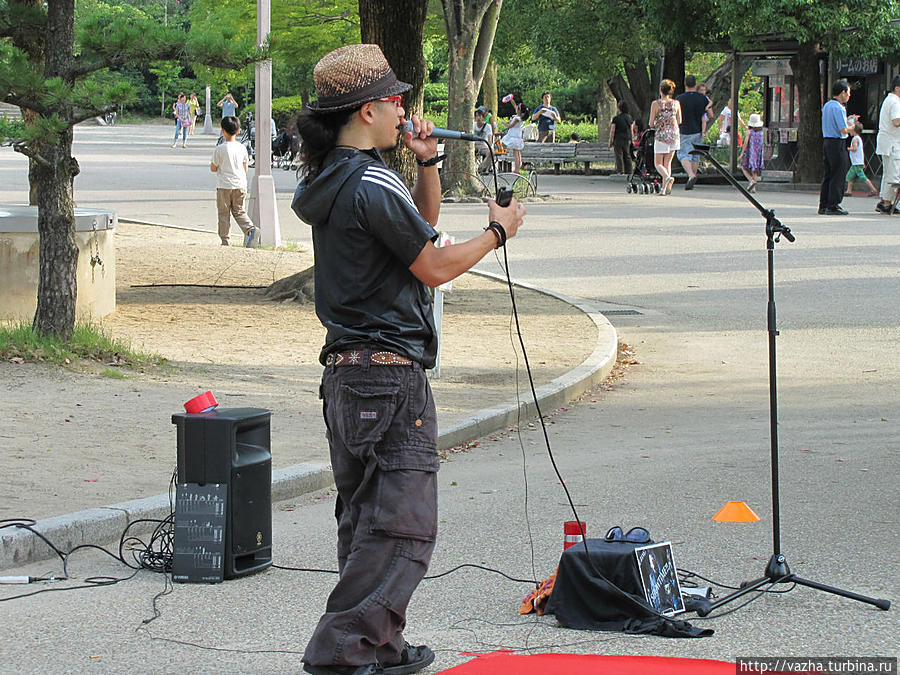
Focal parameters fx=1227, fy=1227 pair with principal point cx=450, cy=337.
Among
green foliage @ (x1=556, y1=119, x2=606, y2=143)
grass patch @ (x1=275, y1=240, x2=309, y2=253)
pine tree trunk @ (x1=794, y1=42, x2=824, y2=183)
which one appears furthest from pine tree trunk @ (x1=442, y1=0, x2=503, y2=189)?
green foliage @ (x1=556, y1=119, x2=606, y2=143)

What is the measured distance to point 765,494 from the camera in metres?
6.81

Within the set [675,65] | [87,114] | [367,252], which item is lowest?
[367,252]

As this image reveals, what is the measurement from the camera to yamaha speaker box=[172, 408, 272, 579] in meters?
5.36

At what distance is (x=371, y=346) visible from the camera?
155 inches

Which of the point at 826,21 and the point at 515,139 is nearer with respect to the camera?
the point at 826,21

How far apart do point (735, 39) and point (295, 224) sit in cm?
1258

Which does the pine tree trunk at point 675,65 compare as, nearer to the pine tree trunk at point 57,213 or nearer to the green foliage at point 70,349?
the pine tree trunk at point 57,213

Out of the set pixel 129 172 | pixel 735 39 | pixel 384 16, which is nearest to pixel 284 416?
pixel 384 16

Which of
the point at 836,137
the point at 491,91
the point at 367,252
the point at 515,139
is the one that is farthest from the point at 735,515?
the point at 491,91

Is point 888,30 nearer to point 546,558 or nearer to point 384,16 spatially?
point 384,16

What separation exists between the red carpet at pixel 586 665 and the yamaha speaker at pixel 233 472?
151 centimetres

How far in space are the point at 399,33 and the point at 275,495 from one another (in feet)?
23.8

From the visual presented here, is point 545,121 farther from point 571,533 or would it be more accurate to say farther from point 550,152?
point 571,533

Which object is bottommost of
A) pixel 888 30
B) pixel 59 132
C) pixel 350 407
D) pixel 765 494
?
pixel 765 494
